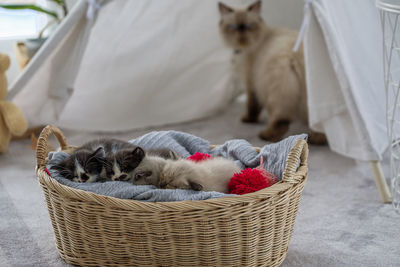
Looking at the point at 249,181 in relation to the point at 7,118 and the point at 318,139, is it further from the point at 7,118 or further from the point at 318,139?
the point at 7,118

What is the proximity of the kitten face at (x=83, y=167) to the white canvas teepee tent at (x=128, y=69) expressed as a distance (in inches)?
36.7

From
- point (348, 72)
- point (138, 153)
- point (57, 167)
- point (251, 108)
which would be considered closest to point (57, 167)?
point (57, 167)

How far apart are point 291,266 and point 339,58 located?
86 centimetres

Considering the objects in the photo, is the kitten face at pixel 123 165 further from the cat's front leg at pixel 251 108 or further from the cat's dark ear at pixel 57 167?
the cat's front leg at pixel 251 108

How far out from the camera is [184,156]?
1552 millimetres

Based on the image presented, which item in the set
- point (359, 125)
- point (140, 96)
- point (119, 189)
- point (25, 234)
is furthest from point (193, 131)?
point (119, 189)

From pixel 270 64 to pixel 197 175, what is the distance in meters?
1.27

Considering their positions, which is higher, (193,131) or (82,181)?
(82,181)

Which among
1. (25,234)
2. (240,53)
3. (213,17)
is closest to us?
(25,234)

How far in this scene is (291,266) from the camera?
1.31 meters

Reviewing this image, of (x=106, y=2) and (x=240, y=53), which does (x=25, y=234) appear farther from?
(x=240, y=53)

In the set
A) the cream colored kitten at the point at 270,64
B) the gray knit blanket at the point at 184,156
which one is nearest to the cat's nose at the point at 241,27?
the cream colored kitten at the point at 270,64

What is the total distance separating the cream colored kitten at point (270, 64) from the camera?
2.30 m

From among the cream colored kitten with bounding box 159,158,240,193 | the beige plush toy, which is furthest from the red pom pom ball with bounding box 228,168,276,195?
the beige plush toy
